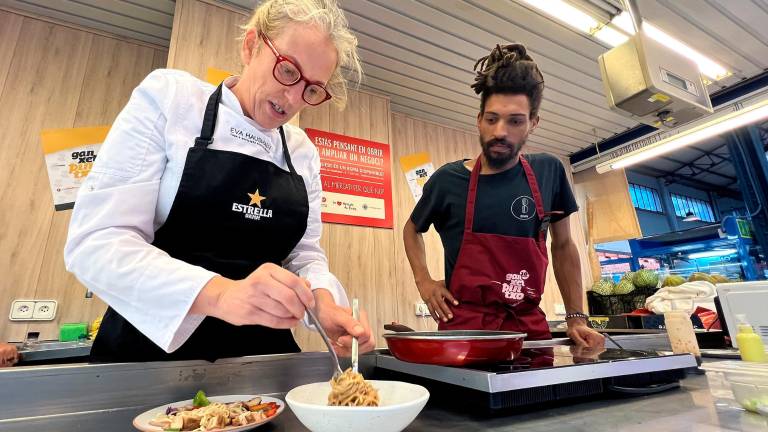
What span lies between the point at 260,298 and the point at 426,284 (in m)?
1.08

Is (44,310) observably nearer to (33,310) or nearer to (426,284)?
(33,310)

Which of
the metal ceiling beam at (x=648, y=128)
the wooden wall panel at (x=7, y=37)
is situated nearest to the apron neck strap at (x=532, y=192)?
the wooden wall panel at (x=7, y=37)

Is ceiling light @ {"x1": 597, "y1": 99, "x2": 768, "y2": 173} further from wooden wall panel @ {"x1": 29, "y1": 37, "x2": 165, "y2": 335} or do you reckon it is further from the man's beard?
wooden wall panel @ {"x1": 29, "y1": 37, "x2": 165, "y2": 335}

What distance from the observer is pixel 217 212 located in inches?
37.7

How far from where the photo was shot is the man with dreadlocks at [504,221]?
143 cm

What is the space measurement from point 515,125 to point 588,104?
302 cm

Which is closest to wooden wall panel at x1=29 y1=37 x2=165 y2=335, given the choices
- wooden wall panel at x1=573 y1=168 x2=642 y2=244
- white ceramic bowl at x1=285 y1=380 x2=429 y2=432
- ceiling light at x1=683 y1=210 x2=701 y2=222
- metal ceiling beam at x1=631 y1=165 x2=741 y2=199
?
white ceramic bowl at x1=285 y1=380 x2=429 y2=432

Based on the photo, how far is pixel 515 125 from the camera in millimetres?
1542

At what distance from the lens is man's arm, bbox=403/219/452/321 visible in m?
1.50

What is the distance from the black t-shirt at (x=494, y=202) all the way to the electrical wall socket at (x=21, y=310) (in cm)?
246

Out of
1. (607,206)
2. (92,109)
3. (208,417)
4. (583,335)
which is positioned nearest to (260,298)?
(208,417)

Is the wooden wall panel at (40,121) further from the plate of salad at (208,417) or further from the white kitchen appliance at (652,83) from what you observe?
the white kitchen appliance at (652,83)

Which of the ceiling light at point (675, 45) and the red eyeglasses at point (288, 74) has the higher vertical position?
→ the ceiling light at point (675, 45)

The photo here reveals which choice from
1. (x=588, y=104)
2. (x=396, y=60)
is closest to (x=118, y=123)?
(x=396, y=60)
